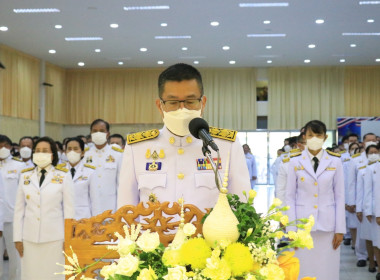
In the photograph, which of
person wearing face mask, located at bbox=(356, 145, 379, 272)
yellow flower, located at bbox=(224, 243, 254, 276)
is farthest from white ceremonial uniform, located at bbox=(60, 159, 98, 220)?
yellow flower, located at bbox=(224, 243, 254, 276)

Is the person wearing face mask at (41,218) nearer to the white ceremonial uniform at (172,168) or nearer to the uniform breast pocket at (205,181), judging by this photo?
the white ceremonial uniform at (172,168)

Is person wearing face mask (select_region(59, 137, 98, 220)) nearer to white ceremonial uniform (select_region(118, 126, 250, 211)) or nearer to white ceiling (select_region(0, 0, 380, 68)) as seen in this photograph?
white ceremonial uniform (select_region(118, 126, 250, 211))

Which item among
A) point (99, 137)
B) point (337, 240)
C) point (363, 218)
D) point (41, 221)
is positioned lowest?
point (363, 218)

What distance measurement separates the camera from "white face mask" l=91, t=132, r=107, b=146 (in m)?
6.62

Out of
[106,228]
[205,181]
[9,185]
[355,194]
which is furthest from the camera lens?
[355,194]

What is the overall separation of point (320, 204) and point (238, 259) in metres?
3.62

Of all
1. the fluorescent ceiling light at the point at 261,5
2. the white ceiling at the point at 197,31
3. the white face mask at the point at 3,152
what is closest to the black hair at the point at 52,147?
the white face mask at the point at 3,152

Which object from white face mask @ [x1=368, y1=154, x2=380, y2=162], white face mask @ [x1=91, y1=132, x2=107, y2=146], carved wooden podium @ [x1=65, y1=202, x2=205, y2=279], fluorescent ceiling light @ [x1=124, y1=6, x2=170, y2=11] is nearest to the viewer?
carved wooden podium @ [x1=65, y1=202, x2=205, y2=279]

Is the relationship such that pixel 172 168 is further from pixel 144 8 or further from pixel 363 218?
pixel 144 8

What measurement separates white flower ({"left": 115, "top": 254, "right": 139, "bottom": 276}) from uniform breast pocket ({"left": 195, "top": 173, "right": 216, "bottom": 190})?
2.87 feet

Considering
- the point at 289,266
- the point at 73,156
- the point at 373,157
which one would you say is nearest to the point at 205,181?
the point at 289,266

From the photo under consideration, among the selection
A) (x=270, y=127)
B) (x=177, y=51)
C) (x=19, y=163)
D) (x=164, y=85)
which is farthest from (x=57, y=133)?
(x=164, y=85)

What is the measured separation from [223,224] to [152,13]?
465 inches

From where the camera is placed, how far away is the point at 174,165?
2111mm
